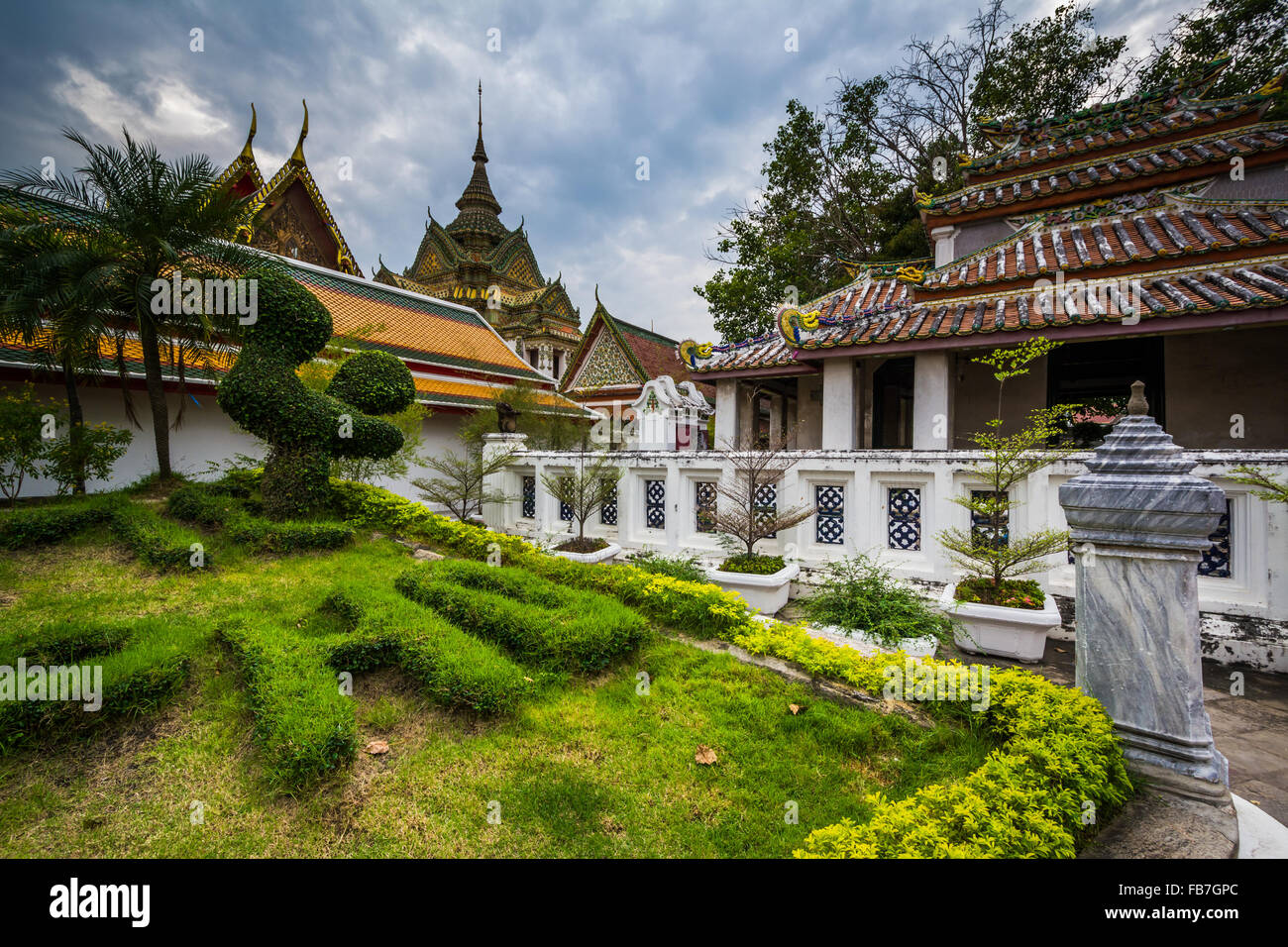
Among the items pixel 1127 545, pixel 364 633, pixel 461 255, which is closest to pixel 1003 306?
pixel 1127 545

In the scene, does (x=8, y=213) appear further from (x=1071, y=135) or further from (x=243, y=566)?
(x=1071, y=135)

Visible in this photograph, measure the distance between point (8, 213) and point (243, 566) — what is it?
20.8 feet

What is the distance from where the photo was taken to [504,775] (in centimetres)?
302

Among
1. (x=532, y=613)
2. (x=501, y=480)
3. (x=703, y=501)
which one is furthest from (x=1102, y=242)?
(x=501, y=480)

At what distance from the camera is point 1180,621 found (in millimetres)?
2732

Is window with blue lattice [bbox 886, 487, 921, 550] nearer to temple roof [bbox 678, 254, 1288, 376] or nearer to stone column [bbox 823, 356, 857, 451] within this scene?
stone column [bbox 823, 356, 857, 451]

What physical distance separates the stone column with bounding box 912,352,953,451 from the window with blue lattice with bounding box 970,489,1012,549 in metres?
1.48

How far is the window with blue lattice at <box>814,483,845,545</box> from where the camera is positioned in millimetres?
7477

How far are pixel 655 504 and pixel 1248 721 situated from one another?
266 inches

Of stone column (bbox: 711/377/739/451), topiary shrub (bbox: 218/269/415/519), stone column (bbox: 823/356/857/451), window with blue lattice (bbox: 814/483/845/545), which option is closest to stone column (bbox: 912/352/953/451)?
stone column (bbox: 823/356/857/451)

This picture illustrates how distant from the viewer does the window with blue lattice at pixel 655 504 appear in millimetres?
8992

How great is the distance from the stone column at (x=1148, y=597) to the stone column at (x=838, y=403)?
227 inches

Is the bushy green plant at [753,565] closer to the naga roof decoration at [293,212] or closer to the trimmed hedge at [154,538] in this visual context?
the trimmed hedge at [154,538]

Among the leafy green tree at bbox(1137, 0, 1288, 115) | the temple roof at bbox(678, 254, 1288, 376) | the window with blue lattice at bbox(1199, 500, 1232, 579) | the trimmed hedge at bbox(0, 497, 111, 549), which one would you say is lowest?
the window with blue lattice at bbox(1199, 500, 1232, 579)
